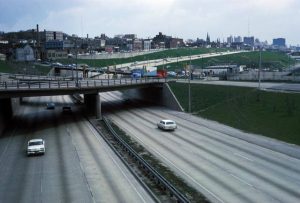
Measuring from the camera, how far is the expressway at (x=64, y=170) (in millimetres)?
28297

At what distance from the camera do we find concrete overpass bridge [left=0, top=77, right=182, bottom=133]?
55.8m

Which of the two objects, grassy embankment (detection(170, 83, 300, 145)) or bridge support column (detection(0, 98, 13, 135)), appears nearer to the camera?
grassy embankment (detection(170, 83, 300, 145))

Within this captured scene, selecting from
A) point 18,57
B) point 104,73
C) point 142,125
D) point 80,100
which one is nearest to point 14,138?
point 142,125

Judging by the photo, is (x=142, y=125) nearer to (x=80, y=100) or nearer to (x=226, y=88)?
(x=226, y=88)

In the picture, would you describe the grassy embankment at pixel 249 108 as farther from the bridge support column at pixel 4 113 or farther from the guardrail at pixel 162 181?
the bridge support column at pixel 4 113

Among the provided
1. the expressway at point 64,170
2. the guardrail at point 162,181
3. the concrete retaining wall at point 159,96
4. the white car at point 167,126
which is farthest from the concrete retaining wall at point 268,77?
the guardrail at point 162,181

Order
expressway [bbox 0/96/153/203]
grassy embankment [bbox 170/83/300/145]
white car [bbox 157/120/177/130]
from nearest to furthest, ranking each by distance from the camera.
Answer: expressway [bbox 0/96/153/203] → grassy embankment [bbox 170/83/300/145] → white car [bbox 157/120/177/130]

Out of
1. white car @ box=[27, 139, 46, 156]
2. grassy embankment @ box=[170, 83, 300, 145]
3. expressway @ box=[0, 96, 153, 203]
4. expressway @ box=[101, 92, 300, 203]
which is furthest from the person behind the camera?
grassy embankment @ box=[170, 83, 300, 145]

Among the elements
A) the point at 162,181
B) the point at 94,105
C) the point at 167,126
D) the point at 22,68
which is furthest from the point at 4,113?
the point at 22,68

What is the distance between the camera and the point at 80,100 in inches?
3804

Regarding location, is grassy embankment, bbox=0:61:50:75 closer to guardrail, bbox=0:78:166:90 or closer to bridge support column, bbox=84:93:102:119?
guardrail, bbox=0:78:166:90

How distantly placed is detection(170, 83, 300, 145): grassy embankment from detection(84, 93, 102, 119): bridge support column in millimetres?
15788

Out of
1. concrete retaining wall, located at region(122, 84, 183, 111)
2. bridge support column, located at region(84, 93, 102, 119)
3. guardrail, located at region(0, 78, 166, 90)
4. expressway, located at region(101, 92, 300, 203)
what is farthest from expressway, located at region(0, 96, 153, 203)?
concrete retaining wall, located at region(122, 84, 183, 111)

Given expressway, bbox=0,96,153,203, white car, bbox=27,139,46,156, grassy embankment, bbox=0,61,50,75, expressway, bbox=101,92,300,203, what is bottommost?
expressway, bbox=0,96,153,203
